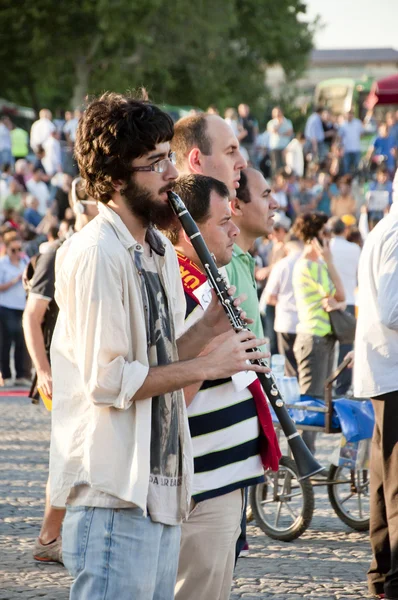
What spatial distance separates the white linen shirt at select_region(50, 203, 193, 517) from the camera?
2.97 m

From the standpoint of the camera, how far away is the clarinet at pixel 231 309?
135 inches

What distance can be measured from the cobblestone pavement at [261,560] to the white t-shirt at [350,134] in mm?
19323

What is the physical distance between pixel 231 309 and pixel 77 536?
0.86 metres

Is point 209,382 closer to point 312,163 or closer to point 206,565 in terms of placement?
point 206,565

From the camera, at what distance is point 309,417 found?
712cm

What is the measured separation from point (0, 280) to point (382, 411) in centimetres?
979

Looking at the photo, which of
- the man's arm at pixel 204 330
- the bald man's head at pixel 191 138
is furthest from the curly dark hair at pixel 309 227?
the man's arm at pixel 204 330

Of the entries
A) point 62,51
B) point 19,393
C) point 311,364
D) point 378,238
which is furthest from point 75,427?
point 62,51

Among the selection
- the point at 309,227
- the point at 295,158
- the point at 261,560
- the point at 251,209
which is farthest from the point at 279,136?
the point at 251,209

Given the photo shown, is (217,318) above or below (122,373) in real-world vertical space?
above

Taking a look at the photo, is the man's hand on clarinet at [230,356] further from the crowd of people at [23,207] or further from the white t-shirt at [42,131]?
the white t-shirt at [42,131]

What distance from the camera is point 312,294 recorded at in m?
9.80

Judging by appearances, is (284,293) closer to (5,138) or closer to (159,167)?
(159,167)

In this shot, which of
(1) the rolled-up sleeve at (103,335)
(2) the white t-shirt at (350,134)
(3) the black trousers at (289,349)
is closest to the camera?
(1) the rolled-up sleeve at (103,335)
